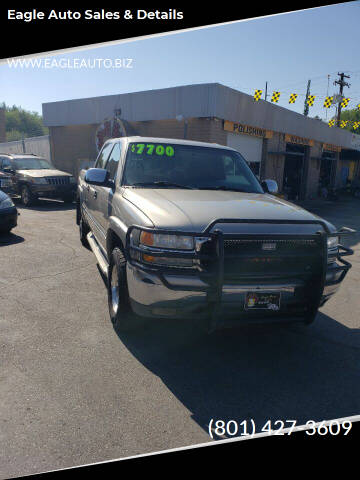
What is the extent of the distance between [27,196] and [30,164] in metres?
1.64

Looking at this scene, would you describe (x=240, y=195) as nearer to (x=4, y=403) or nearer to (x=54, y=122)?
(x=4, y=403)

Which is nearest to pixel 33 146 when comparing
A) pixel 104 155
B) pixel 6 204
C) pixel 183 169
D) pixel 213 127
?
pixel 213 127

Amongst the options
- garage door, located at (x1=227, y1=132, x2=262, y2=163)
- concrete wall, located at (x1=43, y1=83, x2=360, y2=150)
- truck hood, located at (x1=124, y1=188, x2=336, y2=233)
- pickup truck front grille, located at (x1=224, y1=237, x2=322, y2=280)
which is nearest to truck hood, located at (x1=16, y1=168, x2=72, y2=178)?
concrete wall, located at (x1=43, y1=83, x2=360, y2=150)

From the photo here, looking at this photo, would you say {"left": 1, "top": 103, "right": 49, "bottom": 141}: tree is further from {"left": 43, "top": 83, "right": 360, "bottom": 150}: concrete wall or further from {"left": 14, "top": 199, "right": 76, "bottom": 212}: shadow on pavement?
{"left": 14, "top": 199, "right": 76, "bottom": 212}: shadow on pavement

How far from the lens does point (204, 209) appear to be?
314cm

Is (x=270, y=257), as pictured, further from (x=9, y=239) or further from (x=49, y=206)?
(x=49, y=206)

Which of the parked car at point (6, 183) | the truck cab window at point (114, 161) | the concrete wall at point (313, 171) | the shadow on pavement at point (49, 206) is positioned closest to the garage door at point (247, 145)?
the concrete wall at point (313, 171)

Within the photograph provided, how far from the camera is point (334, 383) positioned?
3.03 m

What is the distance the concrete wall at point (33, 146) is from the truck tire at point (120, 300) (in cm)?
1866

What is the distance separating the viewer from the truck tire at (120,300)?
3361 millimetres

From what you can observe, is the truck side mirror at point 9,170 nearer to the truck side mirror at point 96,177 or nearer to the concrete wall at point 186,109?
the concrete wall at point 186,109

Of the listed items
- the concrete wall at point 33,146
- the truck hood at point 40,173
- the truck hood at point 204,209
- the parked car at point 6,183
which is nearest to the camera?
the truck hood at point 204,209

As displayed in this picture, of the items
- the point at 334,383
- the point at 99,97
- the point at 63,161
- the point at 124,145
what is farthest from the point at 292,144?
the point at 334,383

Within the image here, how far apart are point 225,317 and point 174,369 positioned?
70 centimetres
